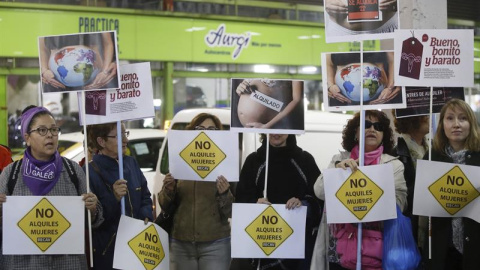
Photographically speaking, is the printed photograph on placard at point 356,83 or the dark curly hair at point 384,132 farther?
the printed photograph on placard at point 356,83

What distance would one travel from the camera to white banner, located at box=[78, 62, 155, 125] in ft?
19.0

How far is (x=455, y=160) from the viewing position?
18.0ft

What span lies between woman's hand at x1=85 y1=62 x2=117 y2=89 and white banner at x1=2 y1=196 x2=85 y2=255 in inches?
35.8

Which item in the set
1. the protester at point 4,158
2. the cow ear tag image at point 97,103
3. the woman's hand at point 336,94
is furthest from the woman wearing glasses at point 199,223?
the protester at point 4,158

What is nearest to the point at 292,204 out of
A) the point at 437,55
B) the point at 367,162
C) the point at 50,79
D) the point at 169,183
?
the point at 367,162

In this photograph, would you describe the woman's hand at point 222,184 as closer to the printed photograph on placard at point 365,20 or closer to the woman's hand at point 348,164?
the woman's hand at point 348,164

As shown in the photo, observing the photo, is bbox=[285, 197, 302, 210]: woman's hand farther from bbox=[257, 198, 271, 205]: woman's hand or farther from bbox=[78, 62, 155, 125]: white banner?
bbox=[78, 62, 155, 125]: white banner

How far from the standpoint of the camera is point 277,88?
5.80 meters

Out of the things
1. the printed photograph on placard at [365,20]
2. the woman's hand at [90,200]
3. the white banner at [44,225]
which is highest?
the printed photograph on placard at [365,20]

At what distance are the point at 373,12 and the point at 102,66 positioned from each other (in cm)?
204

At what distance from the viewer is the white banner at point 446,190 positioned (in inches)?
209

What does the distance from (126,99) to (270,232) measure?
57.6 inches

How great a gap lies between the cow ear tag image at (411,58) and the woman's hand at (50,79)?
2.50 m

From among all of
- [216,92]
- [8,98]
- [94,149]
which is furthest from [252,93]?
[216,92]
